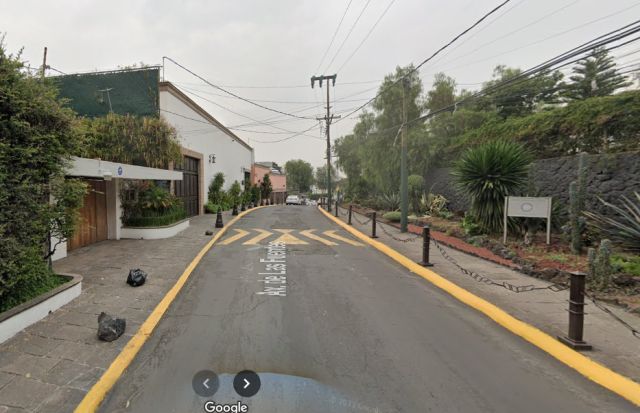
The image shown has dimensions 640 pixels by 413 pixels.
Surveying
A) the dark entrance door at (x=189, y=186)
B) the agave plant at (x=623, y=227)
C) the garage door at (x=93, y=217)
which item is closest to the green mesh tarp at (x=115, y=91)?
the dark entrance door at (x=189, y=186)

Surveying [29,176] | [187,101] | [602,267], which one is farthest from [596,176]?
[187,101]

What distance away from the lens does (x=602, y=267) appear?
5598mm

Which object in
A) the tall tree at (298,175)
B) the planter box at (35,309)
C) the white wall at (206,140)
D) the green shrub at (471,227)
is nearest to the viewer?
the planter box at (35,309)

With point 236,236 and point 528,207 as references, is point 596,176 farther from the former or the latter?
point 236,236

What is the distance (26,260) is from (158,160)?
9.16 meters

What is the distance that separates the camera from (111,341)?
3.98 m

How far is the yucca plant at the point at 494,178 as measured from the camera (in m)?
10.0

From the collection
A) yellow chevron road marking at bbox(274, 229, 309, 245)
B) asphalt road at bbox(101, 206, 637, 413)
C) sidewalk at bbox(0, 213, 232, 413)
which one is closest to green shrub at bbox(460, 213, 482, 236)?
asphalt road at bbox(101, 206, 637, 413)

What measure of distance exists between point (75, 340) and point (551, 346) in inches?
226

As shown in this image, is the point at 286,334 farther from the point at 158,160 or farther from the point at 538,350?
the point at 158,160

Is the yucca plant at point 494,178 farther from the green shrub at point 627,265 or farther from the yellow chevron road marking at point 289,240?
the yellow chevron road marking at point 289,240

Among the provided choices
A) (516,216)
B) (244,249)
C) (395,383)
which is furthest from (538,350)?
(244,249)

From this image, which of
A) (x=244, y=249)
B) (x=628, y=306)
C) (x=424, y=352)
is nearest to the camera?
(x=424, y=352)

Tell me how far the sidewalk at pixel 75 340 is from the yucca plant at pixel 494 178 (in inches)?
354
